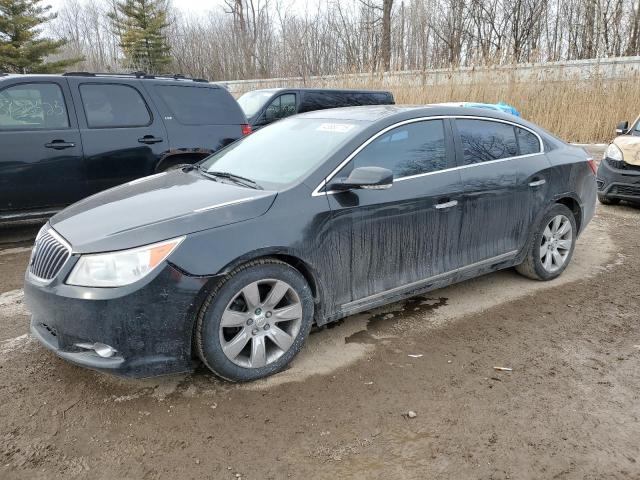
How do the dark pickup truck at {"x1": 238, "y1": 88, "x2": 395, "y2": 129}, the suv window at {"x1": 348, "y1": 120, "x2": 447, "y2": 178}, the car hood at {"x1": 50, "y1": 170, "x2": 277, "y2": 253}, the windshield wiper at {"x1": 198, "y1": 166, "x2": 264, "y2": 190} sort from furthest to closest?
the dark pickup truck at {"x1": 238, "y1": 88, "x2": 395, "y2": 129}, the suv window at {"x1": 348, "y1": 120, "x2": 447, "y2": 178}, the windshield wiper at {"x1": 198, "y1": 166, "x2": 264, "y2": 190}, the car hood at {"x1": 50, "y1": 170, "x2": 277, "y2": 253}

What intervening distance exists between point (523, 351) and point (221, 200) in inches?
89.4

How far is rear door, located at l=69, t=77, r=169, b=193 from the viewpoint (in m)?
5.74

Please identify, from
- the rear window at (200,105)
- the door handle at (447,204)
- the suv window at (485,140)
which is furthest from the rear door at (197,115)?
the door handle at (447,204)

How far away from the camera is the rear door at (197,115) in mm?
6332

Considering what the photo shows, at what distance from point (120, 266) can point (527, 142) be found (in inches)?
139

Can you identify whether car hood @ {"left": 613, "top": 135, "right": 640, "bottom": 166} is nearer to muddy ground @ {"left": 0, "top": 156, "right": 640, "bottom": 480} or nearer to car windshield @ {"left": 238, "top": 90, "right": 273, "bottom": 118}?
muddy ground @ {"left": 0, "top": 156, "right": 640, "bottom": 480}

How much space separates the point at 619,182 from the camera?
7.21 metres

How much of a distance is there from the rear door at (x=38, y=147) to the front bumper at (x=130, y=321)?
322cm

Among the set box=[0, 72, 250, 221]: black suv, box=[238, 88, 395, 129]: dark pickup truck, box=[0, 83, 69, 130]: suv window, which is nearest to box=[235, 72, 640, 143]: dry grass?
box=[238, 88, 395, 129]: dark pickup truck

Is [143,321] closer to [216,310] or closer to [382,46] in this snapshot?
[216,310]

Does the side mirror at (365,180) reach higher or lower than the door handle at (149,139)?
lower

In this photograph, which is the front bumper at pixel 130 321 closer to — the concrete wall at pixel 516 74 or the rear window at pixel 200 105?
the rear window at pixel 200 105

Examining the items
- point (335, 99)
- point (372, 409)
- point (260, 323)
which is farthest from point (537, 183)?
point (335, 99)

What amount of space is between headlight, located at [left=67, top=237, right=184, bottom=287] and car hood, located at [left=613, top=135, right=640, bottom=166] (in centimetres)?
693
